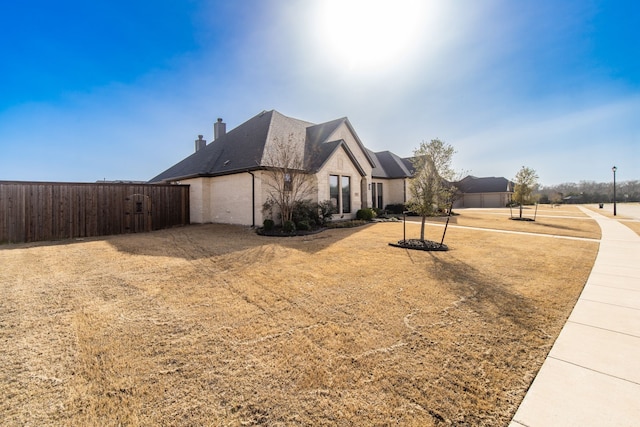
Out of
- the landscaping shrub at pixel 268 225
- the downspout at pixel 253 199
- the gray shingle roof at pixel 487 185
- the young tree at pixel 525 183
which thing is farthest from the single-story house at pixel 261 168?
the gray shingle roof at pixel 487 185

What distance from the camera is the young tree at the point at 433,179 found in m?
9.84

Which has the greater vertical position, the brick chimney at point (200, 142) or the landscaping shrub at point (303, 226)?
the brick chimney at point (200, 142)

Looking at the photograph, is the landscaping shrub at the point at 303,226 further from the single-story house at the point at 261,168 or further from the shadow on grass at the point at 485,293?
the shadow on grass at the point at 485,293

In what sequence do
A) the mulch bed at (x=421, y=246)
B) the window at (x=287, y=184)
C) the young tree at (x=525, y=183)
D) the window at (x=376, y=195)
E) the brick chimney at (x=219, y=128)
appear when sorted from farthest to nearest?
the window at (x=376, y=195), the brick chimney at (x=219, y=128), the young tree at (x=525, y=183), the window at (x=287, y=184), the mulch bed at (x=421, y=246)

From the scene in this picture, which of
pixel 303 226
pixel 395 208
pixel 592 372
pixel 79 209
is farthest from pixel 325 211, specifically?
pixel 592 372

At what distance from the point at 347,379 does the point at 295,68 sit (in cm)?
1459

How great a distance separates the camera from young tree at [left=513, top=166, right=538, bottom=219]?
21.6 metres

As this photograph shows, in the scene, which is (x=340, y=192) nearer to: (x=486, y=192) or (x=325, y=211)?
(x=325, y=211)

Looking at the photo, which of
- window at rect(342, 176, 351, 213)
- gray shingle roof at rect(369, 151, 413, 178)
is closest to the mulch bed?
window at rect(342, 176, 351, 213)

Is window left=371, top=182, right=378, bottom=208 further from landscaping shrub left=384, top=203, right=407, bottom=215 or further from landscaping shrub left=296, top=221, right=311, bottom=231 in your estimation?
landscaping shrub left=296, top=221, right=311, bottom=231

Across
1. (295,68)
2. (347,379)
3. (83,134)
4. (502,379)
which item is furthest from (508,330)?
(83,134)

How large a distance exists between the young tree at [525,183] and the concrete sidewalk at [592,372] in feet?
67.7

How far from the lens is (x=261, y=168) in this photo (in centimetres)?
1341

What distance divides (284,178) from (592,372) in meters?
12.2
